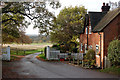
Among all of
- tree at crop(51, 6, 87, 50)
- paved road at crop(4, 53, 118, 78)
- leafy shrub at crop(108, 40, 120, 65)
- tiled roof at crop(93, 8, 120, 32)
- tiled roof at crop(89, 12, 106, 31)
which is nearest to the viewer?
paved road at crop(4, 53, 118, 78)

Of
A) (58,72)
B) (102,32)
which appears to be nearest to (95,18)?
(102,32)

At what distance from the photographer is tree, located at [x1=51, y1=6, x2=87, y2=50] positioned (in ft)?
123

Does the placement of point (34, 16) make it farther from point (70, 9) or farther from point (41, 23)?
point (70, 9)

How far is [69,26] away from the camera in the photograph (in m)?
37.6

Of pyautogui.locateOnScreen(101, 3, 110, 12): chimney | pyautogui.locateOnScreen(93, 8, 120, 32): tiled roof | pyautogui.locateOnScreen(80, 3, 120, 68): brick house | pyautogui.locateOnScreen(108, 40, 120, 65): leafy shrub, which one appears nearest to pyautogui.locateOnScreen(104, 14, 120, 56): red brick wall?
pyautogui.locateOnScreen(80, 3, 120, 68): brick house

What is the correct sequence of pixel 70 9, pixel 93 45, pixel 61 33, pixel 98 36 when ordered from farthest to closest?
pixel 70 9
pixel 61 33
pixel 93 45
pixel 98 36

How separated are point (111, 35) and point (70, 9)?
21341mm

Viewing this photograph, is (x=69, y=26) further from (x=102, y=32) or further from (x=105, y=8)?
(x=102, y=32)

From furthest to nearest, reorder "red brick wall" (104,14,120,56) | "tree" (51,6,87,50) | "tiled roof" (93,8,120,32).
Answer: "tree" (51,6,87,50) < "red brick wall" (104,14,120,56) < "tiled roof" (93,8,120,32)

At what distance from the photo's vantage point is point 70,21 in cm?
3900

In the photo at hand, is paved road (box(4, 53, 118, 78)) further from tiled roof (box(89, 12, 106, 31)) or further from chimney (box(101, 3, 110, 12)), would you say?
chimney (box(101, 3, 110, 12))

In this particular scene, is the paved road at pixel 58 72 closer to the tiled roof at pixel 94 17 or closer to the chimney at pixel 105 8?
the tiled roof at pixel 94 17

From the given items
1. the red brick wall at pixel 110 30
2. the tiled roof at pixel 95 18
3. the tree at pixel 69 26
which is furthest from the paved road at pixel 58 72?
→ the tree at pixel 69 26

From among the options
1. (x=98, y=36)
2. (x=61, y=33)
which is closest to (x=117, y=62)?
(x=98, y=36)
